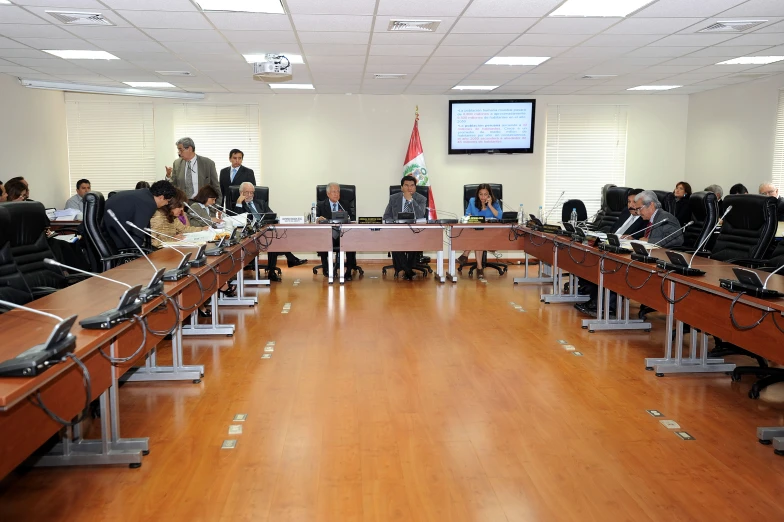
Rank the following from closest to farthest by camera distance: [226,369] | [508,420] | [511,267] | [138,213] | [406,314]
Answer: [508,420], [226,369], [138,213], [406,314], [511,267]

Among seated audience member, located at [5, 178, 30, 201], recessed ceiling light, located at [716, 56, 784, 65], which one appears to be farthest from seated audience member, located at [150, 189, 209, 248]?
recessed ceiling light, located at [716, 56, 784, 65]

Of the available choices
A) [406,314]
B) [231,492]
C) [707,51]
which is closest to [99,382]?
[231,492]

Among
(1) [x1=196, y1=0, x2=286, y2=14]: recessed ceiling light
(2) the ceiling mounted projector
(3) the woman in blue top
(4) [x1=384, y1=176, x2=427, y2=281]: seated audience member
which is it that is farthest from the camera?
(3) the woman in blue top

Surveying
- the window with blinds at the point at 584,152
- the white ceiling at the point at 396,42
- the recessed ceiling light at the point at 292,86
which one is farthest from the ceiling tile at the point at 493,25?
the window with blinds at the point at 584,152

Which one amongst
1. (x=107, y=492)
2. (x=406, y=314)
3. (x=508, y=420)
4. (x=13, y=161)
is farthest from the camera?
(x=13, y=161)

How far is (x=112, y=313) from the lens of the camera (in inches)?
107

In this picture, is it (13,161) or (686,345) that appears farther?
(13,161)

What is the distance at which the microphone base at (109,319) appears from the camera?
261 cm

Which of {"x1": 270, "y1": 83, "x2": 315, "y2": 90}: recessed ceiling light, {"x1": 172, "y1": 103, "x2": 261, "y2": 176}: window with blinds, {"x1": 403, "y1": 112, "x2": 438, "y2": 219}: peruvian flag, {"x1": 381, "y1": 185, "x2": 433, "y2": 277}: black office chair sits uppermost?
{"x1": 270, "y1": 83, "x2": 315, "y2": 90}: recessed ceiling light

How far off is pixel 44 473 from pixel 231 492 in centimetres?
85

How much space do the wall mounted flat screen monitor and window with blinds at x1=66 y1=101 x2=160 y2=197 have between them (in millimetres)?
4480

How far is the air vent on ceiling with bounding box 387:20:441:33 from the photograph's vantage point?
5.10m

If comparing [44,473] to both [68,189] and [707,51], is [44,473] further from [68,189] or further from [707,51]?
[68,189]

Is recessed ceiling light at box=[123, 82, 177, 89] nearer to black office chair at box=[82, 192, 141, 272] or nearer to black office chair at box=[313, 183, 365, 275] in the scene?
black office chair at box=[313, 183, 365, 275]
